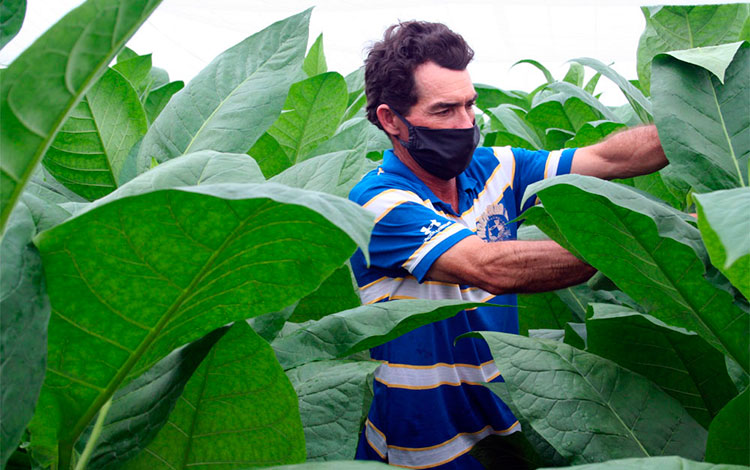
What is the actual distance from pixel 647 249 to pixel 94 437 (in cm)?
64

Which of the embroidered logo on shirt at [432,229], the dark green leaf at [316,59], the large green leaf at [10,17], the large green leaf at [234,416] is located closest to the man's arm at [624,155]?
the embroidered logo on shirt at [432,229]

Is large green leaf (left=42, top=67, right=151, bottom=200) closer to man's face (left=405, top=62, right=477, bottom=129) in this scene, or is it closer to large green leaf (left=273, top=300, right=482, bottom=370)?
large green leaf (left=273, top=300, right=482, bottom=370)

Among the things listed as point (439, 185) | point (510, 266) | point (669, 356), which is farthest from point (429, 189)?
point (669, 356)

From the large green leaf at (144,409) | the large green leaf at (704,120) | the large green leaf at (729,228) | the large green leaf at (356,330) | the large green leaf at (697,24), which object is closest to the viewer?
the large green leaf at (729,228)

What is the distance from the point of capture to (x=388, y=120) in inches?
103

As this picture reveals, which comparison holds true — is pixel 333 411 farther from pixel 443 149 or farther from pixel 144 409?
pixel 443 149

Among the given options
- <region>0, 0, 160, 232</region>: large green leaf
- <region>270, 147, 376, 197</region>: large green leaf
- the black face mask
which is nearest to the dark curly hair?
the black face mask

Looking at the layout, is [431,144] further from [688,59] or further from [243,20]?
[688,59]

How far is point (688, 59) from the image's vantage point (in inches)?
40.2

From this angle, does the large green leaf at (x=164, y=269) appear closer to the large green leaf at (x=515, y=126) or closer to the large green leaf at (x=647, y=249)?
the large green leaf at (x=647, y=249)

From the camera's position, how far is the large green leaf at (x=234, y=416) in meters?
0.78

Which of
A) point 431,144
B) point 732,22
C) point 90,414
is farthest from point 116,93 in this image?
point 431,144

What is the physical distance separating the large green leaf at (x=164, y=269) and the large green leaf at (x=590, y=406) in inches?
15.0

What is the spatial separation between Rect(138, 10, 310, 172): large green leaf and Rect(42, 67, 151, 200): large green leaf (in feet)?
0.46
